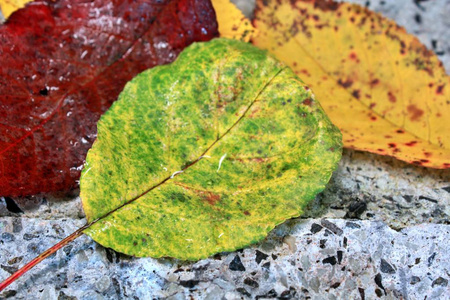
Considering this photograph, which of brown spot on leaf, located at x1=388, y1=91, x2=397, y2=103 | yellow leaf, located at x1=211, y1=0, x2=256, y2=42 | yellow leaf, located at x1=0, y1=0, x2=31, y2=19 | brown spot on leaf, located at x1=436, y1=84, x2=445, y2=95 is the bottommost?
brown spot on leaf, located at x1=388, y1=91, x2=397, y2=103

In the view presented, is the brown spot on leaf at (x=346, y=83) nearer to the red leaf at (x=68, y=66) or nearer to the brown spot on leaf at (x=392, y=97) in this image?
the brown spot on leaf at (x=392, y=97)

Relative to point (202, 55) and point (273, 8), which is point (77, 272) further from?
point (273, 8)

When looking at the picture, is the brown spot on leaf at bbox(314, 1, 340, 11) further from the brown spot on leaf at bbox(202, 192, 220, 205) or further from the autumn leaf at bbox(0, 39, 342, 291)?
the brown spot on leaf at bbox(202, 192, 220, 205)

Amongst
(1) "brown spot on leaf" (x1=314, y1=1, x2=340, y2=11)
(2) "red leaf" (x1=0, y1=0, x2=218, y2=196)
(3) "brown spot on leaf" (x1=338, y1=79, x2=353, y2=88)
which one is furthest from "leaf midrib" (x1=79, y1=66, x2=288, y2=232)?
(1) "brown spot on leaf" (x1=314, y1=1, x2=340, y2=11)

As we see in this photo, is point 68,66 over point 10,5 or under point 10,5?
under

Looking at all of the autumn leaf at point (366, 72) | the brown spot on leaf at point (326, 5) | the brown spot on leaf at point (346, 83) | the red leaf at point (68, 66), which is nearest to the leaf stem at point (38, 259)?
the red leaf at point (68, 66)

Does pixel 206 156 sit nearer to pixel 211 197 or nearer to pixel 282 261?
pixel 211 197

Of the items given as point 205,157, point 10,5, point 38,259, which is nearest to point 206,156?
point 205,157
